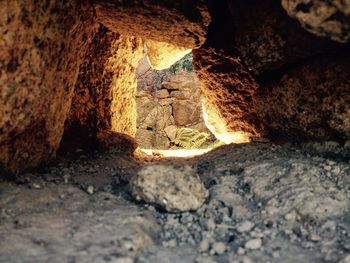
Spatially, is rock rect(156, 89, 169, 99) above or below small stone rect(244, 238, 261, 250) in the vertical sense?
above

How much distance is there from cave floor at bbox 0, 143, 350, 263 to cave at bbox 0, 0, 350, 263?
0.01 m

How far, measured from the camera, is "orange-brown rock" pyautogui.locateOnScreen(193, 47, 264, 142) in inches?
176

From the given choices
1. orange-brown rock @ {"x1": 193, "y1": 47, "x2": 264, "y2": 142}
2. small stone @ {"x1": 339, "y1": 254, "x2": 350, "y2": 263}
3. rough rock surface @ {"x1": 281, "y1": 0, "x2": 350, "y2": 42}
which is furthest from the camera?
orange-brown rock @ {"x1": 193, "y1": 47, "x2": 264, "y2": 142}

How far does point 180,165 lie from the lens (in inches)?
142

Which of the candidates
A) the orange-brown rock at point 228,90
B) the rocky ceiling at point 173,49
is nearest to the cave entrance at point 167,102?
the orange-brown rock at point 228,90

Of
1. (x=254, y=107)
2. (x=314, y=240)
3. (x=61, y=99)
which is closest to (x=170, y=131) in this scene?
(x=254, y=107)

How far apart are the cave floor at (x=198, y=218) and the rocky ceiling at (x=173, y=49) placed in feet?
1.56

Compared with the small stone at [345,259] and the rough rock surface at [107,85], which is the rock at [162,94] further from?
the small stone at [345,259]

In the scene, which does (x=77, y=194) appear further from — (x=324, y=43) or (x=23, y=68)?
(x=324, y=43)

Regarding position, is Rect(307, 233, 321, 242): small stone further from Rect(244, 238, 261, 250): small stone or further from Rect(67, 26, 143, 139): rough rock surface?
Rect(67, 26, 143, 139): rough rock surface

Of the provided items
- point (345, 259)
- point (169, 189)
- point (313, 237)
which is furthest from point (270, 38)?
point (345, 259)

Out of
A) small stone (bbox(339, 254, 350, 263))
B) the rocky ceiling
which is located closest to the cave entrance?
the rocky ceiling

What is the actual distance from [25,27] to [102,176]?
1.44 m

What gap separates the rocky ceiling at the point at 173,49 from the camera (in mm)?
2557
